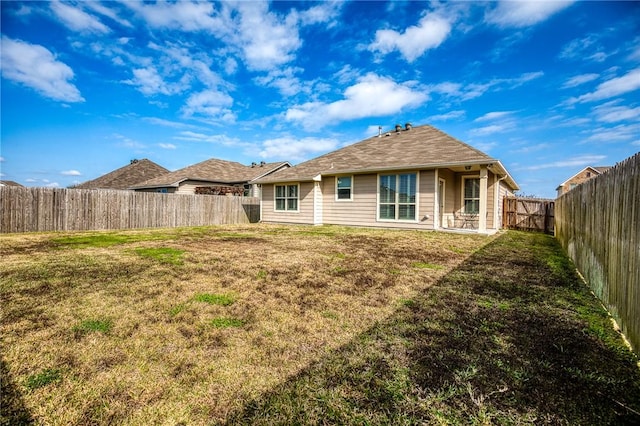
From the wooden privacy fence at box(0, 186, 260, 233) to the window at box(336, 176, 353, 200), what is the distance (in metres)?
7.37

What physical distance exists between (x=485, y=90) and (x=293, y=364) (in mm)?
20050

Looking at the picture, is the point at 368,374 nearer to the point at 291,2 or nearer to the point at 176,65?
the point at 291,2

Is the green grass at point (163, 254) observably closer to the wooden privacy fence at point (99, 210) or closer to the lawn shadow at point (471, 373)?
the lawn shadow at point (471, 373)

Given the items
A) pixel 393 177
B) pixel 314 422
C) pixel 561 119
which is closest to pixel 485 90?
pixel 561 119

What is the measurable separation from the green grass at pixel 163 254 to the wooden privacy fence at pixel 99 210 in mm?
6984

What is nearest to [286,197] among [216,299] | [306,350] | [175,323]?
[216,299]

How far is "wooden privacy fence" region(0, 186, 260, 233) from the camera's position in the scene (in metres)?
10.0

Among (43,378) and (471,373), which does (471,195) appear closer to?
(471,373)

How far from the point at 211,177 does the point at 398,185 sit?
18083 mm

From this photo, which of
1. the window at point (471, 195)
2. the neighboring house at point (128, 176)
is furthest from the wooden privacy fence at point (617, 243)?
the neighboring house at point (128, 176)

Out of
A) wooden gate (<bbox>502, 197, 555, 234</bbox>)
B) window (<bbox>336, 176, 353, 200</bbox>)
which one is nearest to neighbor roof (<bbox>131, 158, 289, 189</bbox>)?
window (<bbox>336, 176, 353, 200</bbox>)

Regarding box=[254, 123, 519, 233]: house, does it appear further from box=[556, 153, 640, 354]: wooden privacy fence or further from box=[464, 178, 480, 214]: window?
box=[556, 153, 640, 354]: wooden privacy fence

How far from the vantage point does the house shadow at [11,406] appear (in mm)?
1454

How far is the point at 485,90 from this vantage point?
54.5 feet
